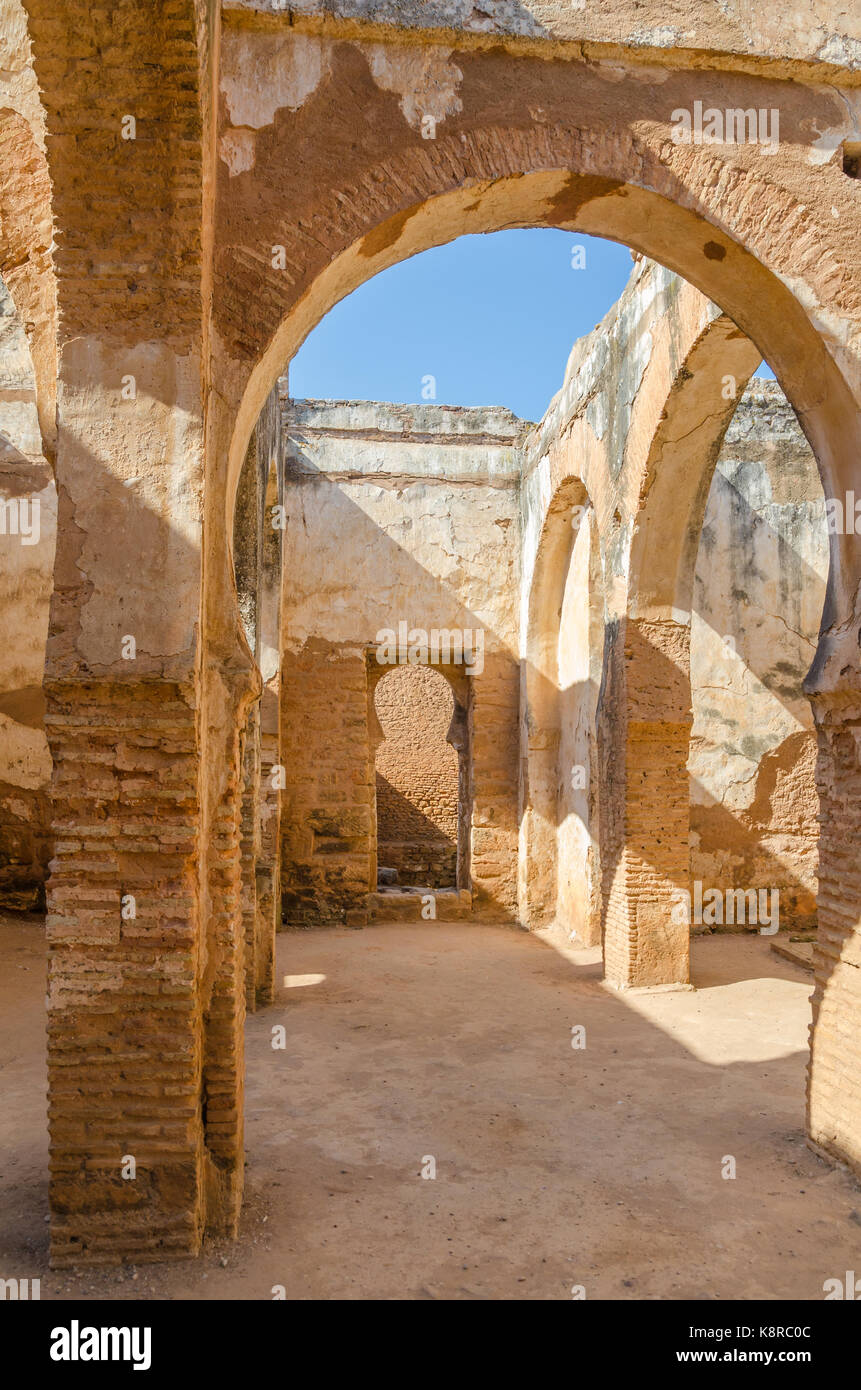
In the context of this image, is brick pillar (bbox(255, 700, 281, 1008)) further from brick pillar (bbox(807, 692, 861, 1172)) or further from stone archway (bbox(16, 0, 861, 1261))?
brick pillar (bbox(807, 692, 861, 1172))

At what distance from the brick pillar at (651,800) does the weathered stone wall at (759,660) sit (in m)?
2.71

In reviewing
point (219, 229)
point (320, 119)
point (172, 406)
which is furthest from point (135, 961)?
point (320, 119)

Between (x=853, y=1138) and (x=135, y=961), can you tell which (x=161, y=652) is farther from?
(x=853, y=1138)


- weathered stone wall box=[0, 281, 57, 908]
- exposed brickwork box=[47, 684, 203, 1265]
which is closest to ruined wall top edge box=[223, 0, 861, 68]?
exposed brickwork box=[47, 684, 203, 1265]

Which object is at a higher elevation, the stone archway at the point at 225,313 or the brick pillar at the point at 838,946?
the stone archway at the point at 225,313

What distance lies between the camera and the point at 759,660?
10391mm

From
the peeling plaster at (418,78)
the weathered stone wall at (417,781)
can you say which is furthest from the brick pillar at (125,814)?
the weathered stone wall at (417,781)

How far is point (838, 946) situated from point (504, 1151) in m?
1.76

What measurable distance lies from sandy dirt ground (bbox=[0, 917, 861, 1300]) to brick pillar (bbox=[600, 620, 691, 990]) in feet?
1.20

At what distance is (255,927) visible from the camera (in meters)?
7.03

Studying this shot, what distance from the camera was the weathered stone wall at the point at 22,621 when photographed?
964 cm

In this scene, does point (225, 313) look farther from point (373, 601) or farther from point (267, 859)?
point (373, 601)

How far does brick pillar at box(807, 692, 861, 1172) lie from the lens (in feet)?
14.1

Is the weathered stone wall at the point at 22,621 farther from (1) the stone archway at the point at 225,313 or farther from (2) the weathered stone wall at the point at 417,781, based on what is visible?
(2) the weathered stone wall at the point at 417,781
